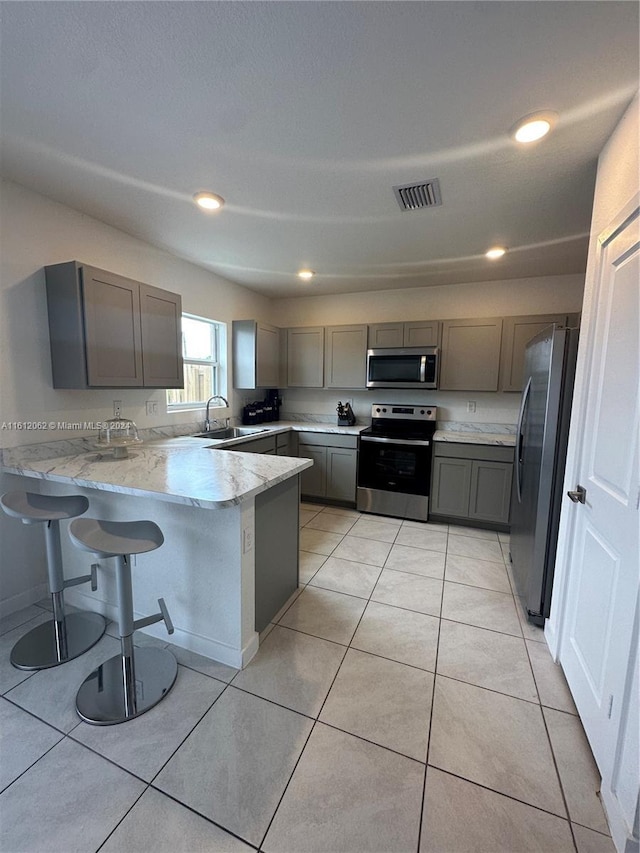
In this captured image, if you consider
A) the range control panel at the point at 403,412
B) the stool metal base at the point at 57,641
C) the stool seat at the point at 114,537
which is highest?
the range control panel at the point at 403,412

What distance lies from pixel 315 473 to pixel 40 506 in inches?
103

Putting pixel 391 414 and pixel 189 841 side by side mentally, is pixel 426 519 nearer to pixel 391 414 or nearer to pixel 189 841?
pixel 391 414

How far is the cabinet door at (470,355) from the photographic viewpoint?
3.44 meters

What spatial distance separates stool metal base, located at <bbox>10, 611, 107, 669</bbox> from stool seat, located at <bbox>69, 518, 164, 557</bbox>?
2.57 feet

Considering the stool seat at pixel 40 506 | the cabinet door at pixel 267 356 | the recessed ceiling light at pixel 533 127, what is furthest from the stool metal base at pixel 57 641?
the recessed ceiling light at pixel 533 127

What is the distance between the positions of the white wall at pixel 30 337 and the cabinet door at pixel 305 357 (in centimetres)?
208

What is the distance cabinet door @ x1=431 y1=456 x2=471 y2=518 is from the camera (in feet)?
11.0

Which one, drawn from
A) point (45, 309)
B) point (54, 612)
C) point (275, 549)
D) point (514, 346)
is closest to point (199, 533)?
point (275, 549)

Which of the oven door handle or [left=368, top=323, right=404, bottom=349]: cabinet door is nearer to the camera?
the oven door handle

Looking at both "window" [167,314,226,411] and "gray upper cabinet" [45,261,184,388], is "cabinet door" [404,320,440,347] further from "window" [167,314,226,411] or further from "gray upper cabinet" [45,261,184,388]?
"gray upper cabinet" [45,261,184,388]

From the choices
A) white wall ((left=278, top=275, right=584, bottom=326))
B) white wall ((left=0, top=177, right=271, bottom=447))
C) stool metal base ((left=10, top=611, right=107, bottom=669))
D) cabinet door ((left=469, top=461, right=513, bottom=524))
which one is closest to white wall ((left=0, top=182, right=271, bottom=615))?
white wall ((left=0, top=177, right=271, bottom=447))

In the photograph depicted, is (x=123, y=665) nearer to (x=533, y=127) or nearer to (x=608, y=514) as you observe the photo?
(x=608, y=514)

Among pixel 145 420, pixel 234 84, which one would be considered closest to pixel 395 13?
pixel 234 84

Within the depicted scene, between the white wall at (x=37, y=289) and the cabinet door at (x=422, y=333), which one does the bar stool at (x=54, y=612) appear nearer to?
the white wall at (x=37, y=289)
